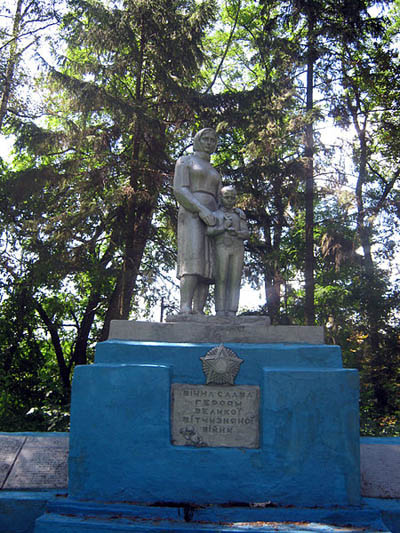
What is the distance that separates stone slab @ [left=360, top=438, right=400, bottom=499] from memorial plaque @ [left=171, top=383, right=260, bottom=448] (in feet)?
3.79

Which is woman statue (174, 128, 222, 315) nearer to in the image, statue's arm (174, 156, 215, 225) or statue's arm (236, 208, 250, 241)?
statue's arm (174, 156, 215, 225)

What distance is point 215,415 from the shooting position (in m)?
4.62

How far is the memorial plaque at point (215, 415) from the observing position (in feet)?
15.0

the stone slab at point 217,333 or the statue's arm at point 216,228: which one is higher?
the statue's arm at point 216,228

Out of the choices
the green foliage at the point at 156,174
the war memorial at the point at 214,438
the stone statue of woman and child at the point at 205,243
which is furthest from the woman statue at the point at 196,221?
the green foliage at the point at 156,174

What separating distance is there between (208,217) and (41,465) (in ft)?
9.34

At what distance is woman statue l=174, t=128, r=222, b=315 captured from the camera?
5.55m

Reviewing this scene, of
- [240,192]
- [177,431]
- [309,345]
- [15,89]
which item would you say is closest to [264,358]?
[309,345]

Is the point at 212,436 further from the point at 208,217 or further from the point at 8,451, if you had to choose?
the point at 208,217

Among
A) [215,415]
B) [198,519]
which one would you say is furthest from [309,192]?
[198,519]

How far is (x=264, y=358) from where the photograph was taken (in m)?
4.73

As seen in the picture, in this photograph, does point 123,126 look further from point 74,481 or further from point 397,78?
point 74,481

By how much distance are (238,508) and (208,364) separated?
45.8 inches

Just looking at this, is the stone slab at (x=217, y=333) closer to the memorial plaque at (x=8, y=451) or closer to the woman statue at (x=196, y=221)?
the woman statue at (x=196, y=221)
